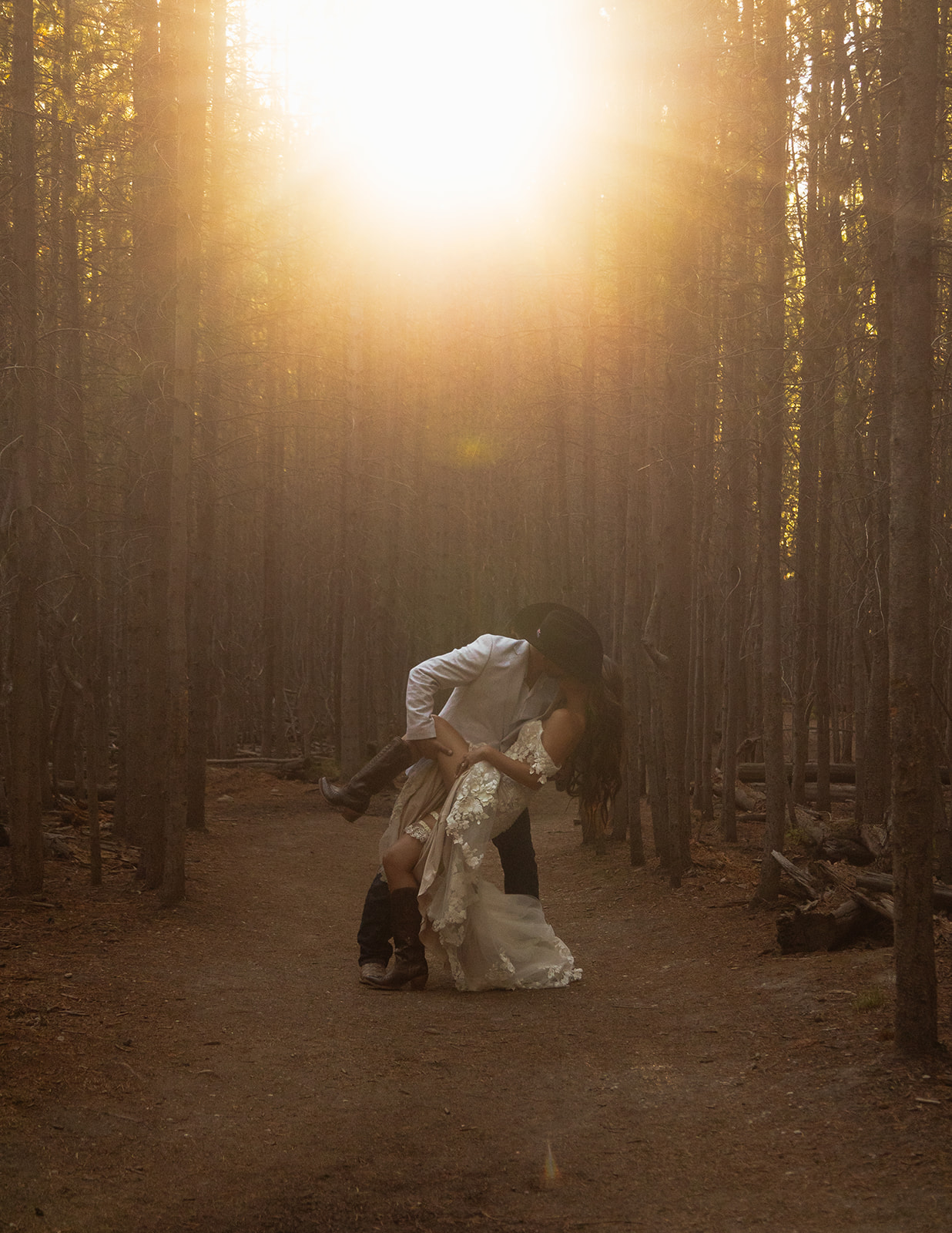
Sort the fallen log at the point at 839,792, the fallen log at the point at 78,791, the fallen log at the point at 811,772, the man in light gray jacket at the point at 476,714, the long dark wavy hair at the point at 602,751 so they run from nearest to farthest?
the man in light gray jacket at the point at 476,714
the long dark wavy hair at the point at 602,751
the fallen log at the point at 78,791
the fallen log at the point at 839,792
the fallen log at the point at 811,772

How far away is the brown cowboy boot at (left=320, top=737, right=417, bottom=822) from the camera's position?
6.11 meters

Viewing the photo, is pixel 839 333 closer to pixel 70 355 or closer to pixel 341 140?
pixel 70 355

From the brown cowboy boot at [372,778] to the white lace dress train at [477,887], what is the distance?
0.17m

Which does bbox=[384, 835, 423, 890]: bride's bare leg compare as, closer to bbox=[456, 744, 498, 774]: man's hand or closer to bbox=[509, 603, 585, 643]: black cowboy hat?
bbox=[456, 744, 498, 774]: man's hand

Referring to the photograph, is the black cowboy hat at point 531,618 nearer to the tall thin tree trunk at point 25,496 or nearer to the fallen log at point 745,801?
the tall thin tree trunk at point 25,496

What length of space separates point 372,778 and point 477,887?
0.83 m

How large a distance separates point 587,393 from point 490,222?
5.92 m

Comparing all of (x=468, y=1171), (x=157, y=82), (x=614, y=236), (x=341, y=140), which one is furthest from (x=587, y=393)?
(x=468, y=1171)

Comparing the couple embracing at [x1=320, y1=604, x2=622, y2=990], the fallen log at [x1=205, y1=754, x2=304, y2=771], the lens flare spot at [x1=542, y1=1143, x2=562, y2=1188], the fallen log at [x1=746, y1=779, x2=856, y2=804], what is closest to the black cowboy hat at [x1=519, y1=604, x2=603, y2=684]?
the couple embracing at [x1=320, y1=604, x2=622, y2=990]

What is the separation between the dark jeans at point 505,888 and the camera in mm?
6246

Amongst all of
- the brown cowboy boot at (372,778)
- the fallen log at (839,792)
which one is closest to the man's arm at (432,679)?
the brown cowboy boot at (372,778)

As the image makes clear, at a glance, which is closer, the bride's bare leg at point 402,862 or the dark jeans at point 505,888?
the bride's bare leg at point 402,862

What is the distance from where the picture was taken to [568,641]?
588 cm

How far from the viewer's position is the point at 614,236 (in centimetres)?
1184
